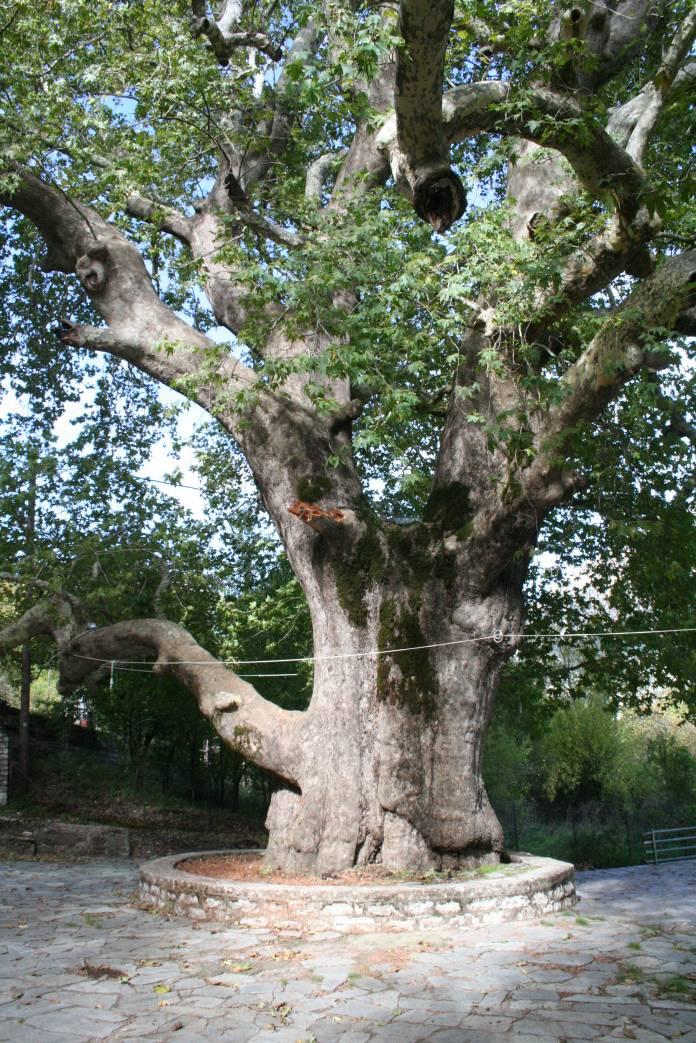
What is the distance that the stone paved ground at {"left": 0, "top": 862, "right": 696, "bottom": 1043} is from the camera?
4066 mm

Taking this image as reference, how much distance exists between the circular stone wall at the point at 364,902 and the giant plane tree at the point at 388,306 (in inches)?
Answer: 29.9

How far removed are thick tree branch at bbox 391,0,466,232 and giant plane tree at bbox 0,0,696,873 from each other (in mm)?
26

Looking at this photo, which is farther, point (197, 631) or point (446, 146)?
point (197, 631)

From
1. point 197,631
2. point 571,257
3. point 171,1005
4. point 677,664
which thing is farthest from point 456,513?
point 197,631

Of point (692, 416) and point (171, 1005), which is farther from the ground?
point (692, 416)

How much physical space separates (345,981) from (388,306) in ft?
17.8

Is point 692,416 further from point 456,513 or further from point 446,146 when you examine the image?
point 446,146

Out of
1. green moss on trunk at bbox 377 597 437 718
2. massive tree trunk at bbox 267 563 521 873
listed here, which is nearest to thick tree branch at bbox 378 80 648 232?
massive tree trunk at bbox 267 563 521 873

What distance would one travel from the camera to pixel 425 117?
5875 millimetres

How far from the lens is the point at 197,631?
13820 millimetres

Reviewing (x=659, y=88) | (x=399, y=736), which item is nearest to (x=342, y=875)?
(x=399, y=736)

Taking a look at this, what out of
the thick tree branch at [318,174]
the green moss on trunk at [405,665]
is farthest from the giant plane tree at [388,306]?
the thick tree branch at [318,174]

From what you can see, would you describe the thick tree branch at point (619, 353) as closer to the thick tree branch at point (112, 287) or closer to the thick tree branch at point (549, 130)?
the thick tree branch at point (549, 130)

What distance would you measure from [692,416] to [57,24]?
885 cm
